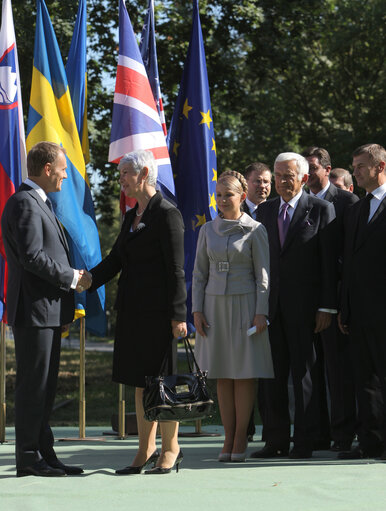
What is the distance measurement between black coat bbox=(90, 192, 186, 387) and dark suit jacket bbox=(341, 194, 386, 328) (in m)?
1.40

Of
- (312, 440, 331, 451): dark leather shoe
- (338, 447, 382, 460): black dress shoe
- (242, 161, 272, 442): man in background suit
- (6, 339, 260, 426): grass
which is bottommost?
(6, 339, 260, 426): grass

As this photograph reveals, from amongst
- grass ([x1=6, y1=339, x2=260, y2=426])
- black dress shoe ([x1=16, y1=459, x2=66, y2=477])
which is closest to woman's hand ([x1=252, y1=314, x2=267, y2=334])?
black dress shoe ([x1=16, y1=459, x2=66, y2=477])

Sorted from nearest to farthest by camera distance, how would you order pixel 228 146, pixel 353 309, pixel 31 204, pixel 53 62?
pixel 31 204 < pixel 353 309 < pixel 53 62 < pixel 228 146

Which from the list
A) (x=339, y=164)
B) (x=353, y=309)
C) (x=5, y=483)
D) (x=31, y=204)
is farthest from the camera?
(x=339, y=164)

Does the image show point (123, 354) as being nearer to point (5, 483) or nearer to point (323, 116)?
point (5, 483)

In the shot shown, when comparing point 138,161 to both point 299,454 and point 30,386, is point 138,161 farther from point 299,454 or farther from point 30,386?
point 299,454

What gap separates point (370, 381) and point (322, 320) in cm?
56

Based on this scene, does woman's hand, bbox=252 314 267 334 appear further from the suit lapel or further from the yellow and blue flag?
the yellow and blue flag

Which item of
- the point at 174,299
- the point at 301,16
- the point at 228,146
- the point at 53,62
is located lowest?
the point at 174,299

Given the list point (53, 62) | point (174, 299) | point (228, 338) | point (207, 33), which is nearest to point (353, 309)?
point (228, 338)

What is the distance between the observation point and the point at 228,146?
21125mm

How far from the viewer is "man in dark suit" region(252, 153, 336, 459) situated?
20.7ft

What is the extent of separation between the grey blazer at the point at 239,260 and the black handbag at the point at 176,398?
0.91 meters

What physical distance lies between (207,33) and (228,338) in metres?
11.3
